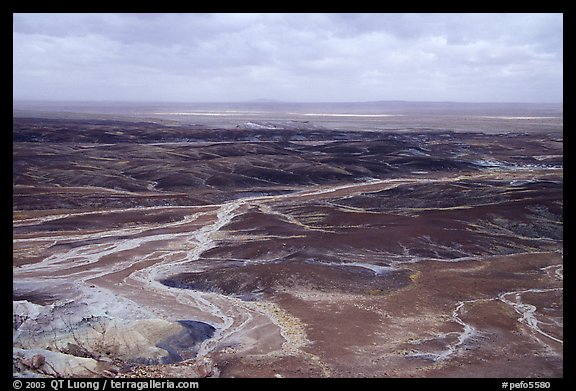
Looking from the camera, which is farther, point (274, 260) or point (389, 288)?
point (274, 260)

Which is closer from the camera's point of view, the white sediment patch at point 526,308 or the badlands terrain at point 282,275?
the badlands terrain at point 282,275

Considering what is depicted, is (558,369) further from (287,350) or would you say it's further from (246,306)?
(246,306)

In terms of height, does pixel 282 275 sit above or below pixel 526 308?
above

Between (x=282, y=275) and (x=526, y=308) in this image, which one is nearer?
(x=526, y=308)

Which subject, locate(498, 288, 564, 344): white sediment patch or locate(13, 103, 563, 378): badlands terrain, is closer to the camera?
locate(13, 103, 563, 378): badlands terrain
